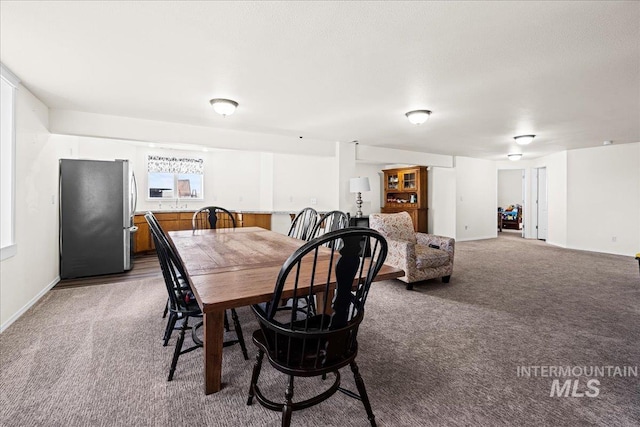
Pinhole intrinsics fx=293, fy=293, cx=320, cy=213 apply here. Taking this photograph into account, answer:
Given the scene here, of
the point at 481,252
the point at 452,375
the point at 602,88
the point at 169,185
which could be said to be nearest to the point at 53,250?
the point at 169,185

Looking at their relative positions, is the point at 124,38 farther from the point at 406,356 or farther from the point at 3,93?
the point at 406,356

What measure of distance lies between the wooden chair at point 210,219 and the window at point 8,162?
5.17 feet

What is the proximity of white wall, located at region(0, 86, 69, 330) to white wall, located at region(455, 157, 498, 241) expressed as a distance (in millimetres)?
7710

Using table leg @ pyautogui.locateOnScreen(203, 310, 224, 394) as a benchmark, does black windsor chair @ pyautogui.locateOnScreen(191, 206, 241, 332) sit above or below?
above

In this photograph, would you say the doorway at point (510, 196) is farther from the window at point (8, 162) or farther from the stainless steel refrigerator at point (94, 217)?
the window at point (8, 162)

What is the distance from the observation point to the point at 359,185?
544 cm

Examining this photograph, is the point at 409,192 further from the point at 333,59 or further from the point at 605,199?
the point at 333,59

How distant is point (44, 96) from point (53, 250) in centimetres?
186

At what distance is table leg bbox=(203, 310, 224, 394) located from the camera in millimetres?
1562

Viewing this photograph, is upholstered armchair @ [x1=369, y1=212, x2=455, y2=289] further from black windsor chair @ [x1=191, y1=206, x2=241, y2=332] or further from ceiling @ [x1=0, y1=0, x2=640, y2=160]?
black windsor chair @ [x1=191, y1=206, x2=241, y2=332]

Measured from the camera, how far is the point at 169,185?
641cm

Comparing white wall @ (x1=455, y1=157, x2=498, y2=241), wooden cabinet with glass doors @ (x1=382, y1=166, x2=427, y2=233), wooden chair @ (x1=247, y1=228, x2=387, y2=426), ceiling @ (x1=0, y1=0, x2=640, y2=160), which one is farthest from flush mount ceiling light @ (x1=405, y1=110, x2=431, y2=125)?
white wall @ (x1=455, y1=157, x2=498, y2=241)

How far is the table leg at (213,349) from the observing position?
1.56m

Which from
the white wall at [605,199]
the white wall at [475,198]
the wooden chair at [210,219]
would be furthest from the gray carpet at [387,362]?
the white wall at [475,198]
